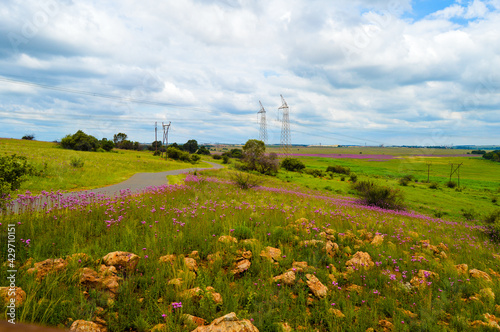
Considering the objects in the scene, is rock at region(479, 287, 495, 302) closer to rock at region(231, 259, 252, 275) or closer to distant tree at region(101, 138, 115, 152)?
rock at region(231, 259, 252, 275)

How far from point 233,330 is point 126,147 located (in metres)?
Result: 133

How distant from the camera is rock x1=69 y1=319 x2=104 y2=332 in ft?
10.7

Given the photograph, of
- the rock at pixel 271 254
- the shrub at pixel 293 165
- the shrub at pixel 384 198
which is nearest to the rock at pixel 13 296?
the rock at pixel 271 254

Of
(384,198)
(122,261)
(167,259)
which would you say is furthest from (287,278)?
(384,198)

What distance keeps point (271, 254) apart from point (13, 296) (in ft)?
15.8

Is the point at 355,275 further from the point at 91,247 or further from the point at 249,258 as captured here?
the point at 91,247

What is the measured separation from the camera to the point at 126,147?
12119 cm

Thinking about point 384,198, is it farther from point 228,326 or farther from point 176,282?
point 228,326

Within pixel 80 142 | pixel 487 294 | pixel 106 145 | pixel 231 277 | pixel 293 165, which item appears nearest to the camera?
pixel 487 294

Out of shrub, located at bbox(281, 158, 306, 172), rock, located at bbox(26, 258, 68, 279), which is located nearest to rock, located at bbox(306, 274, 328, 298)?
rock, located at bbox(26, 258, 68, 279)

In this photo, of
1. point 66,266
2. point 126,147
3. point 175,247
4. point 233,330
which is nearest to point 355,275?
point 233,330

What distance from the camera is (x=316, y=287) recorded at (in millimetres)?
4957

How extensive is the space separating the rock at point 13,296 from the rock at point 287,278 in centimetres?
425

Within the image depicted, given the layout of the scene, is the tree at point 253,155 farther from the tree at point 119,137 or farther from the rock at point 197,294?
the tree at point 119,137
